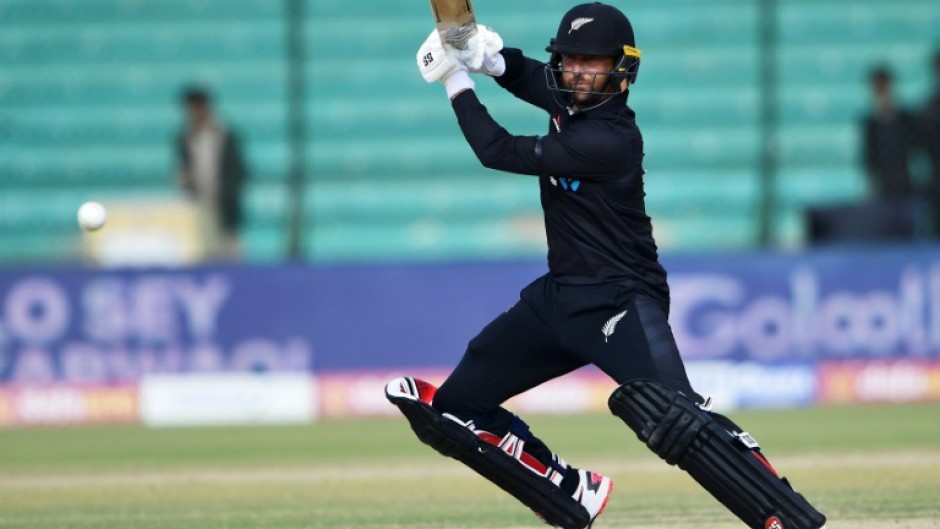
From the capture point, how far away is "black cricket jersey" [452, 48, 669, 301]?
5098mm

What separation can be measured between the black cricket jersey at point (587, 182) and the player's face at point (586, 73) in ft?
0.29

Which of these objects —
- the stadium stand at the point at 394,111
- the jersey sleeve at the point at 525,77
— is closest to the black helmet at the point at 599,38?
the jersey sleeve at the point at 525,77

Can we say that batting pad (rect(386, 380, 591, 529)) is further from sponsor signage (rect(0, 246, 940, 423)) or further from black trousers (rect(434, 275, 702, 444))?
sponsor signage (rect(0, 246, 940, 423))

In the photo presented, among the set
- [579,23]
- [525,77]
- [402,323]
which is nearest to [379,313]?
[402,323]

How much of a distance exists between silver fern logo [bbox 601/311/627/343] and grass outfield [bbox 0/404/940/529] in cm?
95

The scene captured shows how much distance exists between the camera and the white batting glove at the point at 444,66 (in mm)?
5285

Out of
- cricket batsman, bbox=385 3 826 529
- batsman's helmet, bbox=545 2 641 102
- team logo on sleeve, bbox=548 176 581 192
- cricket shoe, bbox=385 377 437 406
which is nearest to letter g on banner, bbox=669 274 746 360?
cricket batsman, bbox=385 3 826 529

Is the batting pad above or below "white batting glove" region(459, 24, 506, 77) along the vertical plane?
below

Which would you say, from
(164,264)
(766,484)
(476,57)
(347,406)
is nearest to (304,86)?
(164,264)

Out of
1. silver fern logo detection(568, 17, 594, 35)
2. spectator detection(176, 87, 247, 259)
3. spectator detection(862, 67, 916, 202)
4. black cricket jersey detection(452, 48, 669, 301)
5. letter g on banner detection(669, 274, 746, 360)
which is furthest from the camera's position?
spectator detection(176, 87, 247, 259)

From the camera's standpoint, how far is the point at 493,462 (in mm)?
5422

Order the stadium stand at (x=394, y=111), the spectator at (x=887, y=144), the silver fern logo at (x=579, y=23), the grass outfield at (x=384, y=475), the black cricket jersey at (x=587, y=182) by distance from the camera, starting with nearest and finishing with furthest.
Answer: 1. the black cricket jersey at (x=587, y=182)
2. the silver fern logo at (x=579, y=23)
3. the grass outfield at (x=384, y=475)
4. the spectator at (x=887, y=144)
5. the stadium stand at (x=394, y=111)

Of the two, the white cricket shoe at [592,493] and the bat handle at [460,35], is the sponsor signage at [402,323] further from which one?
the bat handle at [460,35]

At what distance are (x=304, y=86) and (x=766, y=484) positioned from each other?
7.19 meters
